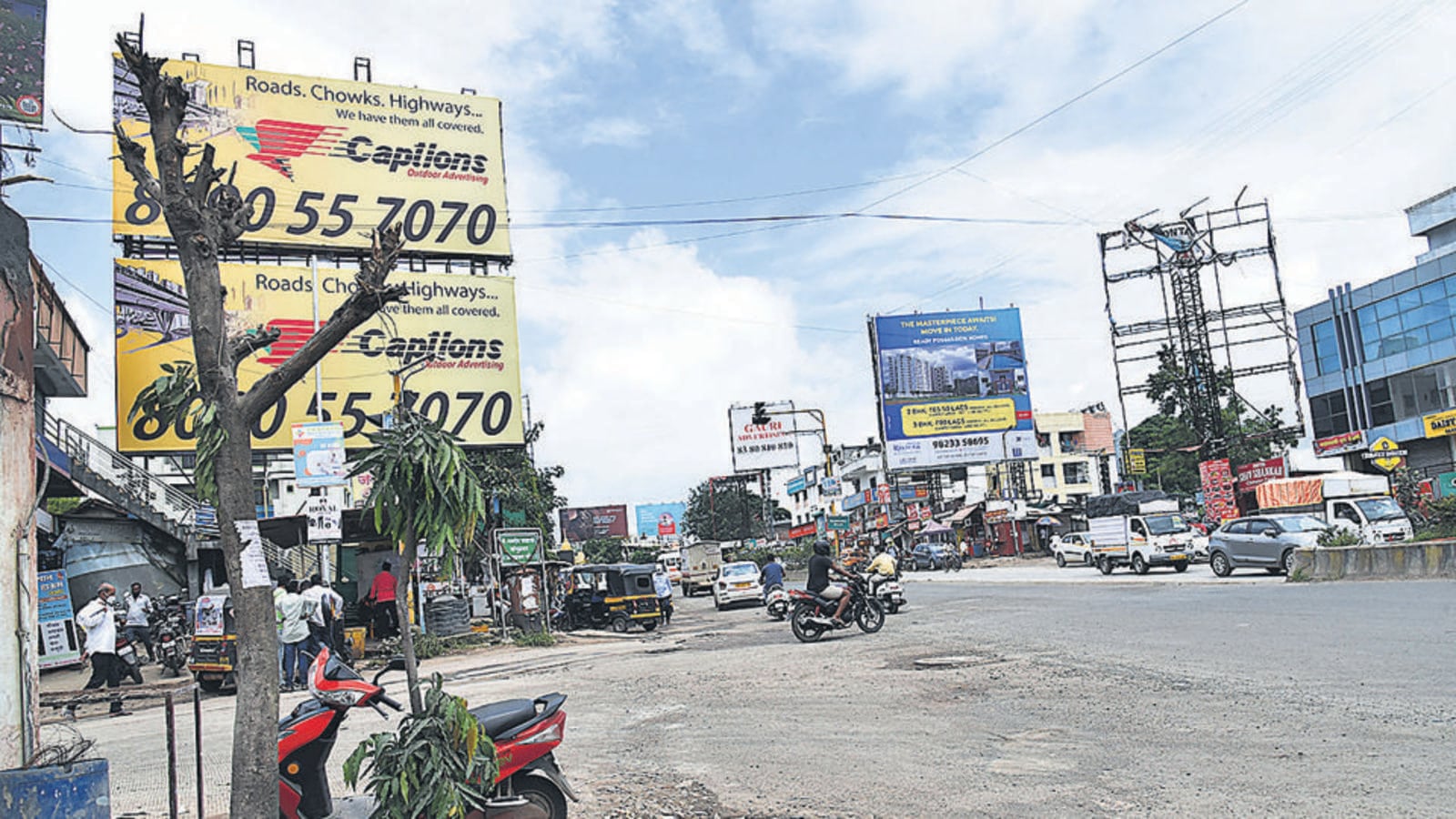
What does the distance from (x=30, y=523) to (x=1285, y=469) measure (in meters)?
45.9

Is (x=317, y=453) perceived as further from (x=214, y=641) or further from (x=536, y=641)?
(x=536, y=641)

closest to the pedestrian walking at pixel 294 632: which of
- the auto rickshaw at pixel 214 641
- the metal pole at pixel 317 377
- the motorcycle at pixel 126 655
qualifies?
the auto rickshaw at pixel 214 641

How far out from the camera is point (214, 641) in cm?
1641

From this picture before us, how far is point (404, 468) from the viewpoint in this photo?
6133 millimetres

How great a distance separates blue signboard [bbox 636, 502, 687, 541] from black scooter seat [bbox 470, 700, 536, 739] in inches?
3299

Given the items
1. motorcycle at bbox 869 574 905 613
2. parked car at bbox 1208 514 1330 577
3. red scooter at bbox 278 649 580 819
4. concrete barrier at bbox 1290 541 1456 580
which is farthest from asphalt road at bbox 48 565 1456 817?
parked car at bbox 1208 514 1330 577

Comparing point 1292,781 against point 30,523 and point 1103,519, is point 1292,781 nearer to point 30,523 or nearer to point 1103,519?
point 30,523

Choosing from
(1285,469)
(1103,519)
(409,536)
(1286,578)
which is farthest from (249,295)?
(1285,469)

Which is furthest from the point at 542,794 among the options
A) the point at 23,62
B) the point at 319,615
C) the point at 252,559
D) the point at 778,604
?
the point at 778,604

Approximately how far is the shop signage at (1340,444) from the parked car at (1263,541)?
70.9 ft

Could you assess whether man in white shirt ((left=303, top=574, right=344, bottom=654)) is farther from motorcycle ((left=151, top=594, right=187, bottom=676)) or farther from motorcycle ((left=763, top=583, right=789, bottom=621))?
motorcycle ((left=763, top=583, right=789, bottom=621))

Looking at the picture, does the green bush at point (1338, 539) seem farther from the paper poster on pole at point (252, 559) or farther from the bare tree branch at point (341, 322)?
the paper poster on pole at point (252, 559)

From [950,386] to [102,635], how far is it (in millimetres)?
35700

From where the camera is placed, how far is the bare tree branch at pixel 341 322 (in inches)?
222
